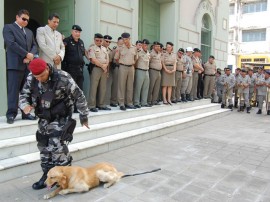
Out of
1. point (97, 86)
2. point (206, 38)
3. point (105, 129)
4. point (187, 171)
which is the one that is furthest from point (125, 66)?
point (206, 38)

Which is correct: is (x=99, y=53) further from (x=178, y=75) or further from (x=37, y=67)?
(x=37, y=67)

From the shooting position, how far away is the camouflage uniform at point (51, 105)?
366cm

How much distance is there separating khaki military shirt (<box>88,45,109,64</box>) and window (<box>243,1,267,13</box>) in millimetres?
27928

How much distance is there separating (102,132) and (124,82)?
1.79 metres

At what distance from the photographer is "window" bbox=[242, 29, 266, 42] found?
3010cm

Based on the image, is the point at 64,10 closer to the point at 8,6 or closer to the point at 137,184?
the point at 8,6

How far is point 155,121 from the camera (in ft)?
25.4

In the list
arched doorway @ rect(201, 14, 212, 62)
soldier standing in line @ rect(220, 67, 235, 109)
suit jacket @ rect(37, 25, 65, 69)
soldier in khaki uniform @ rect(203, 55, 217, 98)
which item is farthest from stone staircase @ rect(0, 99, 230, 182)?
arched doorway @ rect(201, 14, 212, 62)

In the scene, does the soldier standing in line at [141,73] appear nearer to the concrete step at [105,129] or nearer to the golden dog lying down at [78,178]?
the concrete step at [105,129]

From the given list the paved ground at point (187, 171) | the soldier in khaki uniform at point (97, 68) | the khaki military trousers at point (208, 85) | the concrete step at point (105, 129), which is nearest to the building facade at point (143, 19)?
the soldier in khaki uniform at point (97, 68)

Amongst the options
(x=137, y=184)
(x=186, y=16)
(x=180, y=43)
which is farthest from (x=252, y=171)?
(x=186, y=16)

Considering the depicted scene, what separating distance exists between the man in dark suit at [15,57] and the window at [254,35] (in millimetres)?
29309

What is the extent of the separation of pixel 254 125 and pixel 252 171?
201 inches

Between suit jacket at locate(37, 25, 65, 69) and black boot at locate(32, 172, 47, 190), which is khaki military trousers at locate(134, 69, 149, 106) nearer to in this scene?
suit jacket at locate(37, 25, 65, 69)
